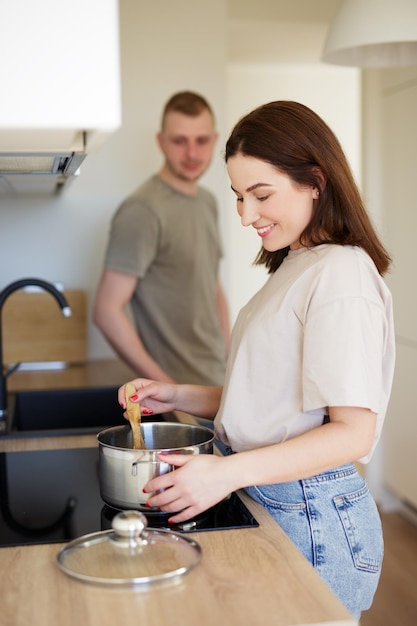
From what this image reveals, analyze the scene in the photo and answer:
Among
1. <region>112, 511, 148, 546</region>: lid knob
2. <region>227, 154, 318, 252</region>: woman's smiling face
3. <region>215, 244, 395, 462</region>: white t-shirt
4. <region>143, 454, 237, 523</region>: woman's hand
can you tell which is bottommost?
A: <region>112, 511, 148, 546</region>: lid knob

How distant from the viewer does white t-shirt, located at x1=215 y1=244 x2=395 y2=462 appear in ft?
4.07

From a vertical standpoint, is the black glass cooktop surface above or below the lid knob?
below

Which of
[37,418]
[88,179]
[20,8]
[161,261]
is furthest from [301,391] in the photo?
[88,179]


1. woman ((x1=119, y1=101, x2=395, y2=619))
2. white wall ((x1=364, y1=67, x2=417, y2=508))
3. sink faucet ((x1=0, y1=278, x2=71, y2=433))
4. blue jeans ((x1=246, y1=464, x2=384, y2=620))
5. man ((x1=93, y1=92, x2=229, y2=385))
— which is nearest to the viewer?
woman ((x1=119, y1=101, x2=395, y2=619))

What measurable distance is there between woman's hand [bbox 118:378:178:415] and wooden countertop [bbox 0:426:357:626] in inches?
18.9

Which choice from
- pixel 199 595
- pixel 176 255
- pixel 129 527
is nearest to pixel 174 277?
pixel 176 255

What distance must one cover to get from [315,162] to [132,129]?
2336mm

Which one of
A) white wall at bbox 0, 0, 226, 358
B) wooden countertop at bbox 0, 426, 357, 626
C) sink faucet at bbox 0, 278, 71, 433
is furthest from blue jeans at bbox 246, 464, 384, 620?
white wall at bbox 0, 0, 226, 358

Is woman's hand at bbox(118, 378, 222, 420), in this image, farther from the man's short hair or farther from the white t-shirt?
the man's short hair

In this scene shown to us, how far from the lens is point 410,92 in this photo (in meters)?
3.49

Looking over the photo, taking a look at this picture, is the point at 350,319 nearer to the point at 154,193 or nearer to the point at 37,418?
the point at 37,418

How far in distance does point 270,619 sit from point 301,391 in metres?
0.46

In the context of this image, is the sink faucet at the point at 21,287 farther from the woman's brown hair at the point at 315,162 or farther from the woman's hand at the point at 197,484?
the woman's hand at the point at 197,484

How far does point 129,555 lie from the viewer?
109cm
